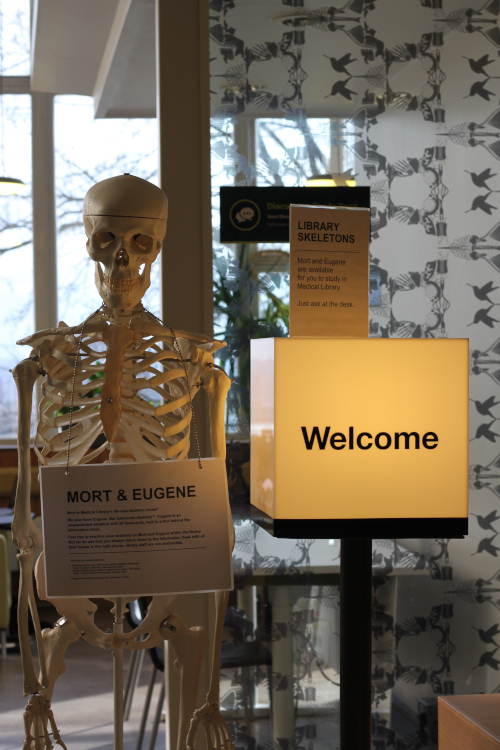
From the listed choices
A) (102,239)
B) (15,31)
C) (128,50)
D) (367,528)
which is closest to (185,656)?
(367,528)

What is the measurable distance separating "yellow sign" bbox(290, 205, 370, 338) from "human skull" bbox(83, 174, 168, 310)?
30 centimetres

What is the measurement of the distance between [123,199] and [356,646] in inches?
42.8

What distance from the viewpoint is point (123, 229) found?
5.46 ft

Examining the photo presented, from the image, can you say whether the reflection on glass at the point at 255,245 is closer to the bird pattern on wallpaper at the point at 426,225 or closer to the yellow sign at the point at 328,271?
the bird pattern on wallpaper at the point at 426,225

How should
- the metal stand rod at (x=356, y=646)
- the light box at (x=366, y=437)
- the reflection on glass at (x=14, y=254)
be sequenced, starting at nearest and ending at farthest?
the light box at (x=366, y=437) → the metal stand rod at (x=356, y=646) → the reflection on glass at (x=14, y=254)

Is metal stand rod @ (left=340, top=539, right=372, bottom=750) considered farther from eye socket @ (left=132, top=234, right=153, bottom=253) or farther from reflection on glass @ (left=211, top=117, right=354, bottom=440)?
reflection on glass @ (left=211, top=117, right=354, bottom=440)

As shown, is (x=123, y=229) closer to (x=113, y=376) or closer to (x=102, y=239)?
(x=102, y=239)

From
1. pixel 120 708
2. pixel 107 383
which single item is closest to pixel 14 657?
pixel 120 708

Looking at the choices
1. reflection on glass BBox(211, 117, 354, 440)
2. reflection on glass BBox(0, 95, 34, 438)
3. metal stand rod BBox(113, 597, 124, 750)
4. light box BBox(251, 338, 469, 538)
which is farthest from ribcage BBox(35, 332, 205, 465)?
reflection on glass BBox(0, 95, 34, 438)

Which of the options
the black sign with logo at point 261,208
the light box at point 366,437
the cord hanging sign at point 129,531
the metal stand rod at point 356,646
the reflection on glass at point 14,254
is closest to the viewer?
the cord hanging sign at point 129,531

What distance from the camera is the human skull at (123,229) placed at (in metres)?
1.66

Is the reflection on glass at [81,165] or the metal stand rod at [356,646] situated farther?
the reflection on glass at [81,165]

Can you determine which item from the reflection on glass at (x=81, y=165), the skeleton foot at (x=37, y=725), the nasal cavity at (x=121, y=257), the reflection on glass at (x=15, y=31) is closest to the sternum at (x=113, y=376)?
the nasal cavity at (x=121, y=257)

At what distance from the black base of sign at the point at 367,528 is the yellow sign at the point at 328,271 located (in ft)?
1.30
